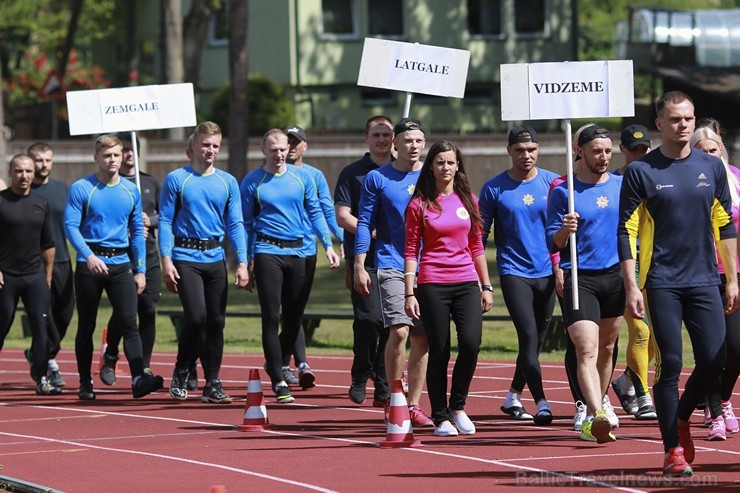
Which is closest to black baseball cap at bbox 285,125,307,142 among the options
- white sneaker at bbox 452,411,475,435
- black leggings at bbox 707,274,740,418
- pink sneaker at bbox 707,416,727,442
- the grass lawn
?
white sneaker at bbox 452,411,475,435

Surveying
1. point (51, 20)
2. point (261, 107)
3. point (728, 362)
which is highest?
point (51, 20)

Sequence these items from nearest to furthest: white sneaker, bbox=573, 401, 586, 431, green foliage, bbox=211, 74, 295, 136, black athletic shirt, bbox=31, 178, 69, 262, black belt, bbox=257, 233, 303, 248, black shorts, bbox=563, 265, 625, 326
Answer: black shorts, bbox=563, 265, 625, 326
white sneaker, bbox=573, 401, 586, 431
black belt, bbox=257, 233, 303, 248
black athletic shirt, bbox=31, 178, 69, 262
green foliage, bbox=211, 74, 295, 136

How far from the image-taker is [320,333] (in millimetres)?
20688

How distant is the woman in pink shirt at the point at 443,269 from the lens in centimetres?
1042

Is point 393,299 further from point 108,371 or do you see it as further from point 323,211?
point 108,371

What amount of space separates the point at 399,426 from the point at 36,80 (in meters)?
47.1

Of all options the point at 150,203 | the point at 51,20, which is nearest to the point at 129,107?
the point at 150,203

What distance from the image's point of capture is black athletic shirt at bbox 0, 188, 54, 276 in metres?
13.6

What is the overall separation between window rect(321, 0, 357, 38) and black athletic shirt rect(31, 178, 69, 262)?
33777 millimetres

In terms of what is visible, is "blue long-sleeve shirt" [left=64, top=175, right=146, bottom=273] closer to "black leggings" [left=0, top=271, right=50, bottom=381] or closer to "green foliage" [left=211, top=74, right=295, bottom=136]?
"black leggings" [left=0, top=271, right=50, bottom=381]

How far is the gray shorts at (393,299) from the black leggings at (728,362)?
2039 millimetres

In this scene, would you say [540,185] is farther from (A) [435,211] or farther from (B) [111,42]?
(B) [111,42]

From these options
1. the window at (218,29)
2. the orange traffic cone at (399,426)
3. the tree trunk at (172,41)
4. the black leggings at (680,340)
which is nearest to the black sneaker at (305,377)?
the orange traffic cone at (399,426)

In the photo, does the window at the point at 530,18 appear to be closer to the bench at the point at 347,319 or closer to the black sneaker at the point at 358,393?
the bench at the point at 347,319
